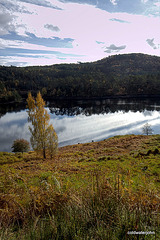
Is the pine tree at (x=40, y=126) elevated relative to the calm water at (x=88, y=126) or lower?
elevated

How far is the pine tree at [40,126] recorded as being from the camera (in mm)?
23797

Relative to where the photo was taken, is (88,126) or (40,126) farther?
(88,126)

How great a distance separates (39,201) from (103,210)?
1660 mm

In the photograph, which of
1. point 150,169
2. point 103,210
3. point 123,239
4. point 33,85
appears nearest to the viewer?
point 123,239

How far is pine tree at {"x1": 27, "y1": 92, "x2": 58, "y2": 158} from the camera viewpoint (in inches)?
937

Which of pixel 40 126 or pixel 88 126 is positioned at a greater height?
pixel 40 126

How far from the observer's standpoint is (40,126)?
24.4 metres

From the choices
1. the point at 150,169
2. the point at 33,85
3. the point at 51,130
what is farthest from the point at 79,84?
the point at 150,169

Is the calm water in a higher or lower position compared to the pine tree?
lower

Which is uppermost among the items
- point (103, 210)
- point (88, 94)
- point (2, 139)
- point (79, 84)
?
point (79, 84)

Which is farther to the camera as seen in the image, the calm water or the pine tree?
the calm water

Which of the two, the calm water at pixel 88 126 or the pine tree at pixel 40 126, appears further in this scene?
the calm water at pixel 88 126

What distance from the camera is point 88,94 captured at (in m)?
142

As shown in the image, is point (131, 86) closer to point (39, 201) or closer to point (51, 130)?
point (51, 130)
